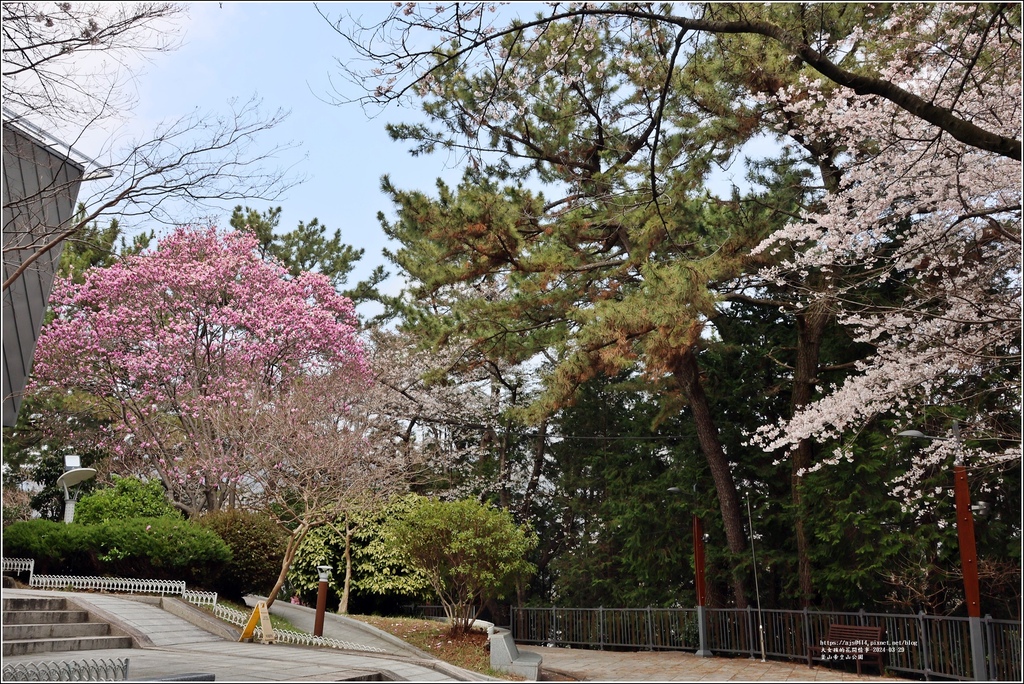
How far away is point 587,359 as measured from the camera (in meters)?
12.9

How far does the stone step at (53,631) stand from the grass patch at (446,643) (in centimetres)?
471

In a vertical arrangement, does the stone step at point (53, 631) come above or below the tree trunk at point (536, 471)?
below

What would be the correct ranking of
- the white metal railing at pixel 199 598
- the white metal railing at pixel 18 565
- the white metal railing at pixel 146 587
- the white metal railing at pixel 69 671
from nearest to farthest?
the white metal railing at pixel 69 671 < the white metal railing at pixel 146 587 < the white metal railing at pixel 199 598 < the white metal railing at pixel 18 565

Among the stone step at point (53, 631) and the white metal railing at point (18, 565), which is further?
the white metal railing at point (18, 565)

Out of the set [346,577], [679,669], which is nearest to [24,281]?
[346,577]

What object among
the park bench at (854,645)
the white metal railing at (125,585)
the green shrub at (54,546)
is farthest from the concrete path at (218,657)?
the park bench at (854,645)

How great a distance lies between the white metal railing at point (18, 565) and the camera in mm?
14211

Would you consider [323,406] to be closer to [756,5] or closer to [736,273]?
[736,273]

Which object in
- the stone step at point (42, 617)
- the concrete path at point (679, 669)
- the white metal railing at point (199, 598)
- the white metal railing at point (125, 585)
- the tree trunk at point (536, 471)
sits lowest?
the concrete path at point (679, 669)

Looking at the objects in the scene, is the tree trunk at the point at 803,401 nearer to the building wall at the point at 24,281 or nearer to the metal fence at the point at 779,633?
the metal fence at the point at 779,633

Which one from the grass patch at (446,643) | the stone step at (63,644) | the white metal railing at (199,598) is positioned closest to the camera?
the stone step at (63,644)

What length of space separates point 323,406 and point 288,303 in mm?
3676

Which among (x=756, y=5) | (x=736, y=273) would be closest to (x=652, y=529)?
(x=736, y=273)

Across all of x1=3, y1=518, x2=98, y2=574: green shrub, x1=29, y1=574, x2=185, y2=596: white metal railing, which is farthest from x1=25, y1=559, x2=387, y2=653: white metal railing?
x1=3, y1=518, x2=98, y2=574: green shrub
